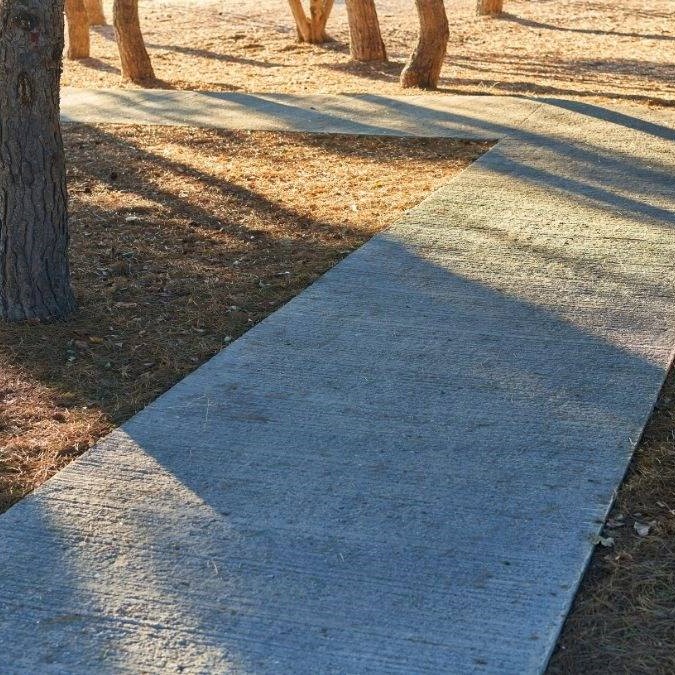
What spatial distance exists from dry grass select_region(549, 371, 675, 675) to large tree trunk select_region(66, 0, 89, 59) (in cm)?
1348

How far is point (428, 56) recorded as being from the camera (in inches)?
457

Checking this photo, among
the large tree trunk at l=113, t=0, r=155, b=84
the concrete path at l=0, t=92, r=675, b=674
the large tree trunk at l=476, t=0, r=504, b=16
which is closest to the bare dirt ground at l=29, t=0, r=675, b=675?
the concrete path at l=0, t=92, r=675, b=674

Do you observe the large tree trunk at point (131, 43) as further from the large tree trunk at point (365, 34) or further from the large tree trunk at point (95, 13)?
the large tree trunk at point (95, 13)

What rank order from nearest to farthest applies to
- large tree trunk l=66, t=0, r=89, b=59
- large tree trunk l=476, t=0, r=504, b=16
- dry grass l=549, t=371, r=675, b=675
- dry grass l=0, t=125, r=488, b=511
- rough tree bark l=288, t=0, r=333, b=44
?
dry grass l=549, t=371, r=675, b=675 → dry grass l=0, t=125, r=488, b=511 → large tree trunk l=66, t=0, r=89, b=59 → rough tree bark l=288, t=0, r=333, b=44 → large tree trunk l=476, t=0, r=504, b=16

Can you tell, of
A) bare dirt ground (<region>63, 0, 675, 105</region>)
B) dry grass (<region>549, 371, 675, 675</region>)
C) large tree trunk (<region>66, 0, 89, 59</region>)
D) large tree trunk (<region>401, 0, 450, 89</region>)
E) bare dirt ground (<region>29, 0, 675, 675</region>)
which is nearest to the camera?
dry grass (<region>549, 371, 675, 675</region>)

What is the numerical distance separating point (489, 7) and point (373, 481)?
17686 millimetres

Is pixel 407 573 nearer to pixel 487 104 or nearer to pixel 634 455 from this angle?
pixel 634 455

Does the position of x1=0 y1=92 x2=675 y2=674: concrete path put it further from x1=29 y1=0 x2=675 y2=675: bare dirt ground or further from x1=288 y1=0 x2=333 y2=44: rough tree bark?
x1=288 y1=0 x2=333 y2=44: rough tree bark

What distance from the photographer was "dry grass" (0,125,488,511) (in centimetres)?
426

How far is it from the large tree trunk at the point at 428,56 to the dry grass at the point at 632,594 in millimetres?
8558

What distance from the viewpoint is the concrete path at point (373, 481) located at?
2.78 meters

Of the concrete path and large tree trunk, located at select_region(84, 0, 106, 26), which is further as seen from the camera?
large tree trunk, located at select_region(84, 0, 106, 26)

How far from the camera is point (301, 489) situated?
348cm

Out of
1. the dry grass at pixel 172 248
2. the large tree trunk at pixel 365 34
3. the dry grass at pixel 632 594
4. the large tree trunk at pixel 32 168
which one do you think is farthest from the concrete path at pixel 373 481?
the large tree trunk at pixel 365 34
